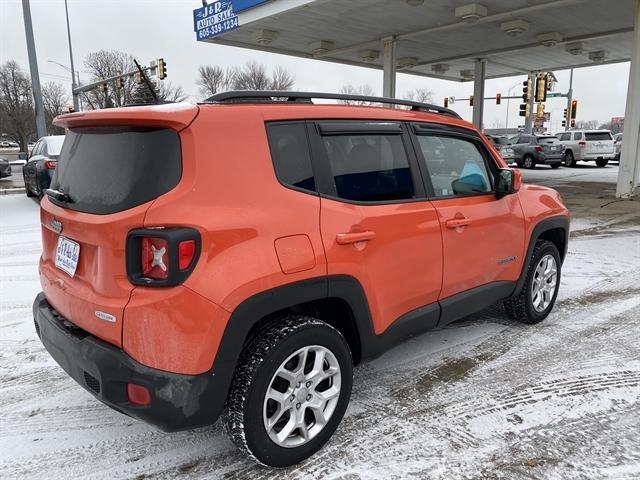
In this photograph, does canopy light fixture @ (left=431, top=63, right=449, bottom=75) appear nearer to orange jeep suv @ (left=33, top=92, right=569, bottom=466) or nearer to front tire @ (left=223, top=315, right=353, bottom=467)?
orange jeep suv @ (left=33, top=92, right=569, bottom=466)

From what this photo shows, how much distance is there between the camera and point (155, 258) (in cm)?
204

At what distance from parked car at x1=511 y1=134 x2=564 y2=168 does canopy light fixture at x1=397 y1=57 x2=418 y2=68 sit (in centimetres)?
725

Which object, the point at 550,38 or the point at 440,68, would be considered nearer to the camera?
the point at 550,38

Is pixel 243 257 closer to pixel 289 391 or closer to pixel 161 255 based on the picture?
pixel 161 255

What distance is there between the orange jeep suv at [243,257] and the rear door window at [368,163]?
0.03ft

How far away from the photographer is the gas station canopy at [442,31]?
13.5 meters

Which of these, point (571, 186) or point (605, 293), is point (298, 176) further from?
point (571, 186)

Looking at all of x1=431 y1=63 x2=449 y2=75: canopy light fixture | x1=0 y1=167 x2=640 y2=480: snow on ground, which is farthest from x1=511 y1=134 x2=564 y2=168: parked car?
x1=0 y1=167 x2=640 y2=480: snow on ground

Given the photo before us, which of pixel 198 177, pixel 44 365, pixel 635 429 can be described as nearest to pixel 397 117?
pixel 198 177

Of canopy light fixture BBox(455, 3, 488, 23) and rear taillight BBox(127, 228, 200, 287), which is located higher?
canopy light fixture BBox(455, 3, 488, 23)

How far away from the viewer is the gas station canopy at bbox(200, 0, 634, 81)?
1353cm

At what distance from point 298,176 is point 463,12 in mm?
13075

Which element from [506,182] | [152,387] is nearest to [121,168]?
[152,387]

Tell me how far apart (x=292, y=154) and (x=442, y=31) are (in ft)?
52.5
